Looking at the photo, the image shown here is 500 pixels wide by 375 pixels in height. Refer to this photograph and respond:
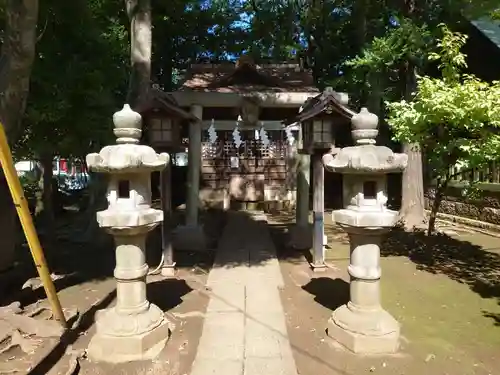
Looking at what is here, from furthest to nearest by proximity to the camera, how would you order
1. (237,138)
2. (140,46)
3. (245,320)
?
(237,138)
(140,46)
(245,320)

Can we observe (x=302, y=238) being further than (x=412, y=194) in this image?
No

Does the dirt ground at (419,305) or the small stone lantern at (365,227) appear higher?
the small stone lantern at (365,227)

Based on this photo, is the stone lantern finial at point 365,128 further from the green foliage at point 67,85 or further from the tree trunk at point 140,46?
the tree trunk at point 140,46

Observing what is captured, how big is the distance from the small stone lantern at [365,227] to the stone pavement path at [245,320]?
85cm

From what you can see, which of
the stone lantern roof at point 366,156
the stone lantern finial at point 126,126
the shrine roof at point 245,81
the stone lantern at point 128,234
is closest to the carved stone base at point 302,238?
the shrine roof at point 245,81

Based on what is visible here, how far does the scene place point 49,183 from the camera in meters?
10.2

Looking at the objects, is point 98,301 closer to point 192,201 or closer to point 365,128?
point 192,201

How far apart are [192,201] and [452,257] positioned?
5.98 metres

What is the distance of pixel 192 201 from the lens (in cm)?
972

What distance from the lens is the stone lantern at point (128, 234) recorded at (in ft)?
15.0

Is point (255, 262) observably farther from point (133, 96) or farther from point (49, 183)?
point (49, 183)

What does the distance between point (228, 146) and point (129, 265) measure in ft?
44.9

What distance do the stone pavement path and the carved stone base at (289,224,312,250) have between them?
0.70 m

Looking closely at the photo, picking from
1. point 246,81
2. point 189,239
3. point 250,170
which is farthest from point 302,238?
point 250,170
